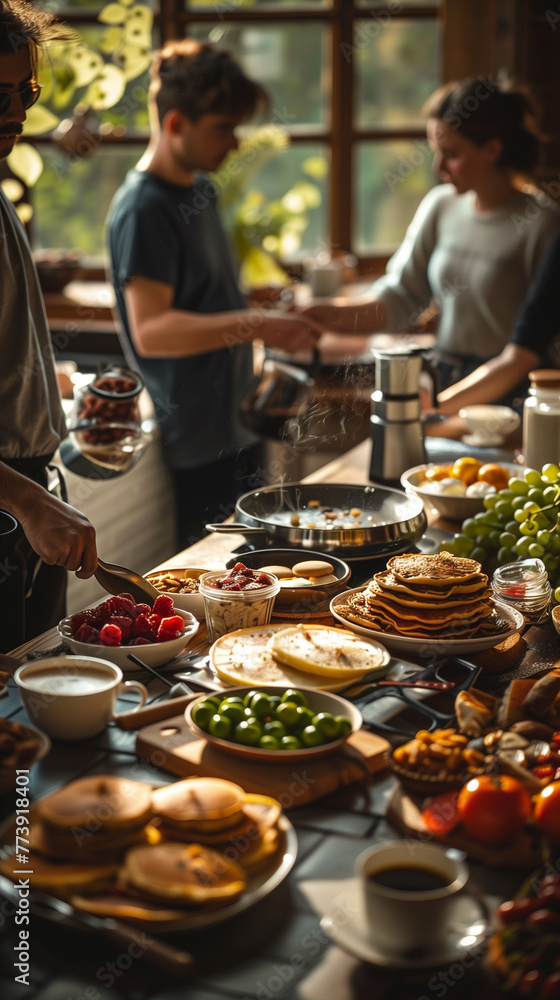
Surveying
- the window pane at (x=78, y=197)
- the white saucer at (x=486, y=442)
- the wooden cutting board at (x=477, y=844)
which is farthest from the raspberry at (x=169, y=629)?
the window pane at (x=78, y=197)

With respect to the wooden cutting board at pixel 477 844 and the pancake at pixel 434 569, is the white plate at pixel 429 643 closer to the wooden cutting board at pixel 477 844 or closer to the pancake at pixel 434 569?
the pancake at pixel 434 569

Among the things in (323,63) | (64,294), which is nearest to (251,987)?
(64,294)

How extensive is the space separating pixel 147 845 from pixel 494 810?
0.34 meters

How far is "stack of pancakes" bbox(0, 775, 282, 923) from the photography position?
856 mm

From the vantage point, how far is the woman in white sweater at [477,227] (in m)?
2.92

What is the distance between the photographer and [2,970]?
816 millimetres

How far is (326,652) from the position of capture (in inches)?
51.1

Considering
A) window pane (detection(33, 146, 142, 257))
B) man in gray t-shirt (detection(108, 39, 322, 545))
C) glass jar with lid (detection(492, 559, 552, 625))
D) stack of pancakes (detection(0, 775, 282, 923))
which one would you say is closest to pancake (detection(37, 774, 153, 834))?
stack of pancakes (detection(0, 775, 282, 923))

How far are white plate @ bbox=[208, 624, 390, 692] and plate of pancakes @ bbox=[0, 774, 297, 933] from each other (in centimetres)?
27

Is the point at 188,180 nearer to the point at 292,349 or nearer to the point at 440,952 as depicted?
the point at 292,349

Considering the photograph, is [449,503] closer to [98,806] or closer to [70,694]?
[70,694]

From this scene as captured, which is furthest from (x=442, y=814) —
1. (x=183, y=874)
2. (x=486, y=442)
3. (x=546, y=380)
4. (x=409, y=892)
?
(x=486, y=442)

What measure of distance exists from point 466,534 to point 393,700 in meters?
0.61

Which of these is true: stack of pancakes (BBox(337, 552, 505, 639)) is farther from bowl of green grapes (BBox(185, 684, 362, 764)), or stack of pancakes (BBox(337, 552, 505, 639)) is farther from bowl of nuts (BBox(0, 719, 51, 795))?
bowl of nuts (BBox(0, 719, 51, 795))
